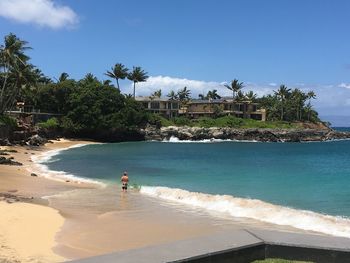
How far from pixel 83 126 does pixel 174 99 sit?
141 feet

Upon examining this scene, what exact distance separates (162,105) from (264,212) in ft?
351

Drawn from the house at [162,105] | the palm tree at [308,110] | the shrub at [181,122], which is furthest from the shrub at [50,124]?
the palm tree at [308,110]

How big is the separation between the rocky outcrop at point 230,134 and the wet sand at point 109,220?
75356 mm

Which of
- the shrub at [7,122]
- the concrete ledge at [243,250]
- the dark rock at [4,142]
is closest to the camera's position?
the concrete ledge at [243,250]

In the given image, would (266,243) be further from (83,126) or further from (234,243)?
(83,126)

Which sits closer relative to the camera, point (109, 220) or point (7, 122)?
point (109, 220)

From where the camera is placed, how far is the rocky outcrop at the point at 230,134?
10375 cm

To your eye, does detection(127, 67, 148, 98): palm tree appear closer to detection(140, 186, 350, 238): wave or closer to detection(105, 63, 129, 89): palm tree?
detection(105, 63, 129, 89): palm tree

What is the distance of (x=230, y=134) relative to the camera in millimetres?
109875

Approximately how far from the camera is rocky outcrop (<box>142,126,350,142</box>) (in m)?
104

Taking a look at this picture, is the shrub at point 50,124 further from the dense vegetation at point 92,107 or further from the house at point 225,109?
the house at point 225,109

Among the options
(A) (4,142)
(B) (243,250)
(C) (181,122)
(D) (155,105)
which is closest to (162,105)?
(D) (155,105)

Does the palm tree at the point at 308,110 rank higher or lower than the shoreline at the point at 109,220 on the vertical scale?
higher

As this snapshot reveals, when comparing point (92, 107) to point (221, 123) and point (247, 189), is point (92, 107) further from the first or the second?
point (247, 189)
